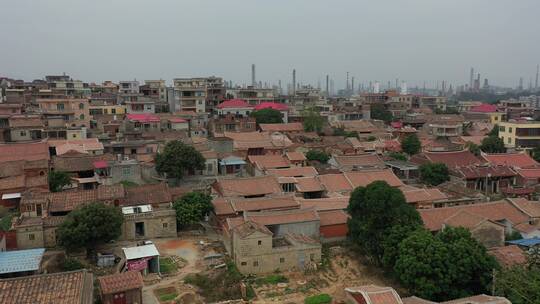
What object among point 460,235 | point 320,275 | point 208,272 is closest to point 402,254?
point 460,235

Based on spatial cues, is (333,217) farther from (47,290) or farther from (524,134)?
(524,134)

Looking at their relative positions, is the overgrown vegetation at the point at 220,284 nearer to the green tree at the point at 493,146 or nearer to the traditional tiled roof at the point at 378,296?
the traditional tiled roof at the point at 378,296

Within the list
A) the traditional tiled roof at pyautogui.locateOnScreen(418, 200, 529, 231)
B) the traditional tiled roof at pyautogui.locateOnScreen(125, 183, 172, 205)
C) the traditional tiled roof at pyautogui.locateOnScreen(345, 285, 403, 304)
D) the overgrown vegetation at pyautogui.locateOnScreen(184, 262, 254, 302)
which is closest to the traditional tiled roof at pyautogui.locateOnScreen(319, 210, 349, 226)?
the traditional tiled roof at pyautogui.locateOnScreen(418, 200, 529, 231)

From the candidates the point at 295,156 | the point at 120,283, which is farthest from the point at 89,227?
the point at 295,156

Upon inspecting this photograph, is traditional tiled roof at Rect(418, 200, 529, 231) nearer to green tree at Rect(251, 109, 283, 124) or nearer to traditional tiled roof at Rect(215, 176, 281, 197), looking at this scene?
traditional tiled roof at Rect(215, 176, 281, 197)

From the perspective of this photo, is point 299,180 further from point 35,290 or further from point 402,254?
point 35,290

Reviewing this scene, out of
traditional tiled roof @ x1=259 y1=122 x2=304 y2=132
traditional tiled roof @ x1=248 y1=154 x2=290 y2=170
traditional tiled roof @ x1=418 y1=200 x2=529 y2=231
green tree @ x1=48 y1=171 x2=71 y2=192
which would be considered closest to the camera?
traditional tiled roof @ x1=418 y1=200 x2=529 y2=231

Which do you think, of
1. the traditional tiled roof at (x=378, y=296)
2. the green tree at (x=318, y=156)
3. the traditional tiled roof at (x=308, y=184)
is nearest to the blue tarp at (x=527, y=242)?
the traditional tiled roof at (x=378, y=296)
